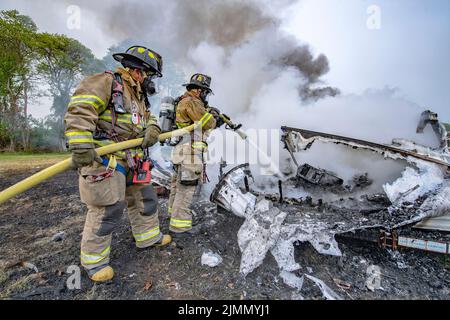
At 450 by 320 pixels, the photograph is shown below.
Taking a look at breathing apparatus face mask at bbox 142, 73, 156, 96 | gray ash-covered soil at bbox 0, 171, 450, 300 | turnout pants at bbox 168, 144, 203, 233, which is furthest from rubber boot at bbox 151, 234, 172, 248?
breathing apparatus face mask at bbox 142, 73, 156, 96

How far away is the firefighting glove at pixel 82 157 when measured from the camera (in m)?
1.73

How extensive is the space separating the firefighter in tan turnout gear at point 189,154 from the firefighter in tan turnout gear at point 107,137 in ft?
1.89

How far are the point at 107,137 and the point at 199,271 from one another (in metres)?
1.50

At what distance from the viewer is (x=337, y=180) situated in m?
3.75

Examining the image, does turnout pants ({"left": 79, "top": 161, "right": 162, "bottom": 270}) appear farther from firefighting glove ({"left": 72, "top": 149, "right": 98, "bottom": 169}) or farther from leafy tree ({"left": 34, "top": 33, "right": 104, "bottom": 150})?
leafy tree ({"left": 34, "top": 33, "right": 104, "bottom": 150})

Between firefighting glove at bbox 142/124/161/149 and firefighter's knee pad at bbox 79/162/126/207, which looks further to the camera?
firefighting glove at bbox 142/124/161/149

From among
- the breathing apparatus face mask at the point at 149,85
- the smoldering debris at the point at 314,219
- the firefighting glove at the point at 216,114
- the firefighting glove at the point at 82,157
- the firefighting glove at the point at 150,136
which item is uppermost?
the breathing apparatus face mask at the point at 149,85

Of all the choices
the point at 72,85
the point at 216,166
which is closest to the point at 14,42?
the point at 72,85

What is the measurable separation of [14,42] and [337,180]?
66.9 ft

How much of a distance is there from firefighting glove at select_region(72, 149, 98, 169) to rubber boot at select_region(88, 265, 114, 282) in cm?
96

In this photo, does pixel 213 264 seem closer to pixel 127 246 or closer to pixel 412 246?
pixel 127 246

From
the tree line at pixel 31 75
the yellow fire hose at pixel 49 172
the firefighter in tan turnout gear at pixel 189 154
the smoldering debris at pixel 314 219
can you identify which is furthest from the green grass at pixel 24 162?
the smoldering debris at pixel 314 219

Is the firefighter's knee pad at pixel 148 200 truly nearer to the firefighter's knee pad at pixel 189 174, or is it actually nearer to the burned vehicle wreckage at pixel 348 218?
the firefighter's knee pad at pixel 189 174

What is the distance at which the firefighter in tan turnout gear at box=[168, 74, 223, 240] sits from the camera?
2.91 metres
